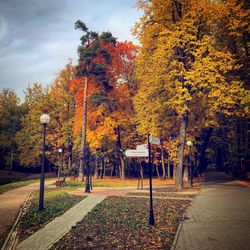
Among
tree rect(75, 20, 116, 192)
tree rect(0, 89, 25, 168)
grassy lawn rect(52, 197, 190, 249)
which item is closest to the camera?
grassy lawn rect(52, 197, 190, 249)

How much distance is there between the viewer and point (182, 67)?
16.2 metres

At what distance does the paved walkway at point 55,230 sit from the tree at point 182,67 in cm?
883

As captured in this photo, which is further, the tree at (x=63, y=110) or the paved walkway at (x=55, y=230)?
the tree at (x=63, y=110)

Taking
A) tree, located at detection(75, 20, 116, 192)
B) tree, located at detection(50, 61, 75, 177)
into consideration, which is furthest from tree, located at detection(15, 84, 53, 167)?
tree, located at detection(75, 20, 116, 192)

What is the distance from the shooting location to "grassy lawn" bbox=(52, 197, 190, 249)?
6832 mm

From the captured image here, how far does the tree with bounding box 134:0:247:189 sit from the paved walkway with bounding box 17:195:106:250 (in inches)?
347

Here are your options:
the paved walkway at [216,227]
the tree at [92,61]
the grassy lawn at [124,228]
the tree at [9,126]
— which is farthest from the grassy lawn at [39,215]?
the tree at [9,126]

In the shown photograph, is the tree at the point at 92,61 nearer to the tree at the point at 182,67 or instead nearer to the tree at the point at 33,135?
the tree at the point at 182,67

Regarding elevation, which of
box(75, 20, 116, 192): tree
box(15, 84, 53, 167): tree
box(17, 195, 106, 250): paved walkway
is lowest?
box(17, 195, 106, 250): paved walkway

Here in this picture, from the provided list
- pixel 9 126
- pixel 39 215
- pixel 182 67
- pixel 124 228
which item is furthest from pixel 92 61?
pixel 9 126

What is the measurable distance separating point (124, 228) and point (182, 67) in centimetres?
1150

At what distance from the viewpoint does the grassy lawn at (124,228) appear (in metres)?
6.83

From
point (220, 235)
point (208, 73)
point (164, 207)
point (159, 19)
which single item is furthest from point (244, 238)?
point (159, 19)

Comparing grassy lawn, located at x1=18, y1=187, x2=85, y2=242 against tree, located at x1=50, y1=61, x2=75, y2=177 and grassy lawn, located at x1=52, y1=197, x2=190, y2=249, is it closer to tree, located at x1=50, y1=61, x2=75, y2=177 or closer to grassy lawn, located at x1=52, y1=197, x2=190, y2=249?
grassy lawn, located at x1=52, y1=197, x2=190, y2=249
